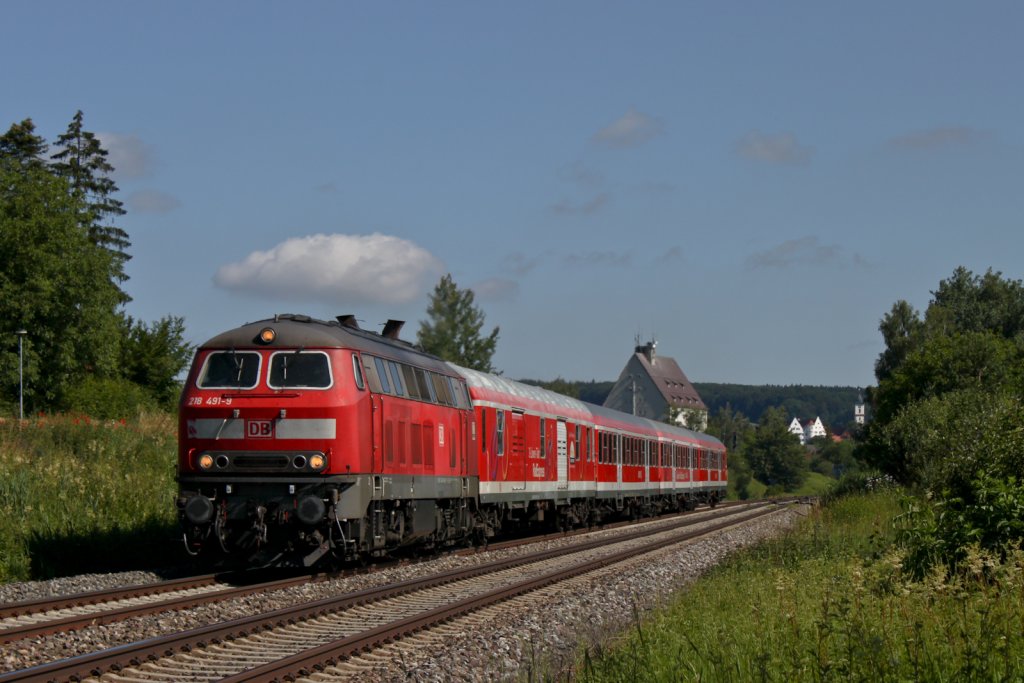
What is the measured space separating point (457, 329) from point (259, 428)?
6939cm

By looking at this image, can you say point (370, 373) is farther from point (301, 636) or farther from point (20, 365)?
point (20, 365)

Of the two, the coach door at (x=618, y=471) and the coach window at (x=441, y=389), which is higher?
the coach window at (x=441, y=389)

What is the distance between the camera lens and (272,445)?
16.3 meters

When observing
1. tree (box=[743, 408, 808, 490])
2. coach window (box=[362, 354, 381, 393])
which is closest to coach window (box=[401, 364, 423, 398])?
coach window (box=[362, 354, 381, 393])

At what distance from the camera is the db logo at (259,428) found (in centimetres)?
1631

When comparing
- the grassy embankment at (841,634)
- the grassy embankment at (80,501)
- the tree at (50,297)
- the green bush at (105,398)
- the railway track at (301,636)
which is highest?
the tree at (50,297)

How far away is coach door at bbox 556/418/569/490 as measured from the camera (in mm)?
30562

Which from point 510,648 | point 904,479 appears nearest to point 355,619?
point 510,648

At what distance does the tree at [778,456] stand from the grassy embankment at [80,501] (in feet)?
318

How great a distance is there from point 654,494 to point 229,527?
29334mm

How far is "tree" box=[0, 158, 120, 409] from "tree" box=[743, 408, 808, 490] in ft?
251

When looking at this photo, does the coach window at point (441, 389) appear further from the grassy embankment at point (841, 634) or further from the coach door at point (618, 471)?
the coach door at point (618, 471)

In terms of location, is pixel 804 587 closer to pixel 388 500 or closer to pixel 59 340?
pixel 388 500

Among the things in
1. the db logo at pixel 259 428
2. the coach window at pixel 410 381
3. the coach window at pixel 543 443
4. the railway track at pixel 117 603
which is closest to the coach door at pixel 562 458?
the coach window at pixel 543 443
